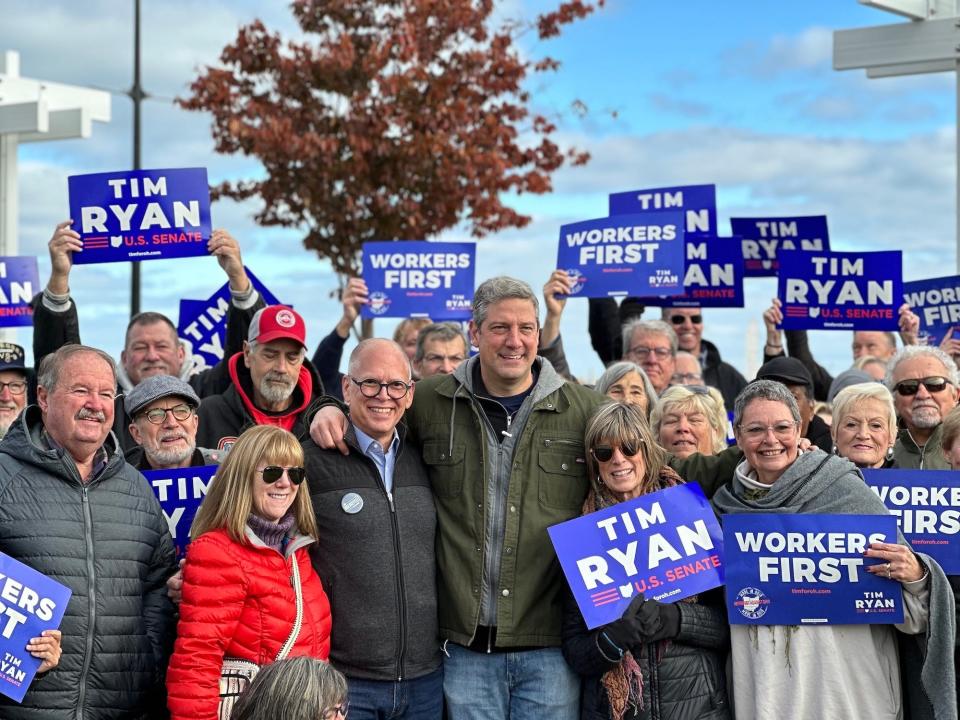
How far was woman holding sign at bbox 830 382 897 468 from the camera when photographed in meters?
6.68

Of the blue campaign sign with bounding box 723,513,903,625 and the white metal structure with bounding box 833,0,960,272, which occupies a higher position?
the white metal structure with bounding box 833,0,960,272

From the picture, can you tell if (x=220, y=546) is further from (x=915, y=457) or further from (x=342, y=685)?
(x=915, y=457)

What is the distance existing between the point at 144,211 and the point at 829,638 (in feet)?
17.1

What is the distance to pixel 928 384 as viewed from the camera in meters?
7.34

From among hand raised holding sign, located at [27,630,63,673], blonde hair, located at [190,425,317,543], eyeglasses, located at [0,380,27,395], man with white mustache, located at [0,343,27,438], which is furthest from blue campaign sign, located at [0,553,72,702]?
eyeglasses, located at [0,380,27,395]

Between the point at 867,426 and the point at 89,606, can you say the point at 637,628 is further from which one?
the point at 89,606

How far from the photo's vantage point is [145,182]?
341 inches

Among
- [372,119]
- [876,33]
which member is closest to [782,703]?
[876,33]

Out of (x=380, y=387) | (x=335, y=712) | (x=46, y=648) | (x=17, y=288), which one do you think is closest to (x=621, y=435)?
(x=380, y=387)

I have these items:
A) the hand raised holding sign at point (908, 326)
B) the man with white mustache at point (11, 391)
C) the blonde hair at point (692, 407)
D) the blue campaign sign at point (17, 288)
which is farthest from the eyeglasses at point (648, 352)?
the blue campaign sign at point (17, 288)

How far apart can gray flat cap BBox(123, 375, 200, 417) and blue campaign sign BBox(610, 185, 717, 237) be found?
17.3ft

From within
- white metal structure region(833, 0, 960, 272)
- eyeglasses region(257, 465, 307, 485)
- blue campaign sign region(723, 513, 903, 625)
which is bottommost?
blue campaign sign region(723, 513, 903, 625)

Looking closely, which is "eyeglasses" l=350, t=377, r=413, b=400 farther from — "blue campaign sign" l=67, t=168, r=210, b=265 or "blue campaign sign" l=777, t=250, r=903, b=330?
"blue campaign sign" l=777, t=250, r=903, b=330

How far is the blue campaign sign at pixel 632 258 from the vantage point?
9.97 m
